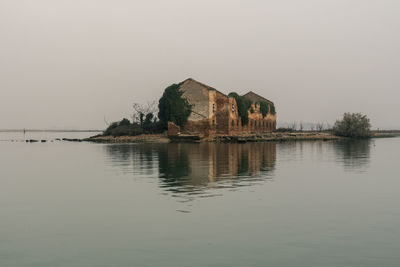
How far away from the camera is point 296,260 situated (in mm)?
7008

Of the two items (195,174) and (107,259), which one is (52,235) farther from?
(195,174)

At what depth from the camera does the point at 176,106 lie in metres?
62.9

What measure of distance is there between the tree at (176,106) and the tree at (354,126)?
3554 centimetres

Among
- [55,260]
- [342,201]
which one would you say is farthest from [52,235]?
[342,201]

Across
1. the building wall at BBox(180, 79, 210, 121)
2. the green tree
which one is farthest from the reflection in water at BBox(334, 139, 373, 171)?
the green tree

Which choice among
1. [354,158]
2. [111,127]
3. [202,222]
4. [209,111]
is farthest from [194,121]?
[202,222]

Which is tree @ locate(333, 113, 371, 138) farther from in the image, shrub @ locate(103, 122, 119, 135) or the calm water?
the calm water

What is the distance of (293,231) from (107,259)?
4.15m

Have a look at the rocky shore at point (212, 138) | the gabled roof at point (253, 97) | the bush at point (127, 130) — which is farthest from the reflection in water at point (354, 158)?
the gabled roof at point (253, 97)

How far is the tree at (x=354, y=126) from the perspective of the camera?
261 ft

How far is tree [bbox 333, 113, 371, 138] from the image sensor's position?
79.6 meters

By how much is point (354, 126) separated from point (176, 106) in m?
38.7

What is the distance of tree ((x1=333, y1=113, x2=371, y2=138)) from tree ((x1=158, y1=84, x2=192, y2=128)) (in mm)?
35544

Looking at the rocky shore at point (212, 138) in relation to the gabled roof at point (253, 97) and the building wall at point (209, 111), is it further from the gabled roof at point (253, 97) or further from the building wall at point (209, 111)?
the gabled roof at point (253, 97)
